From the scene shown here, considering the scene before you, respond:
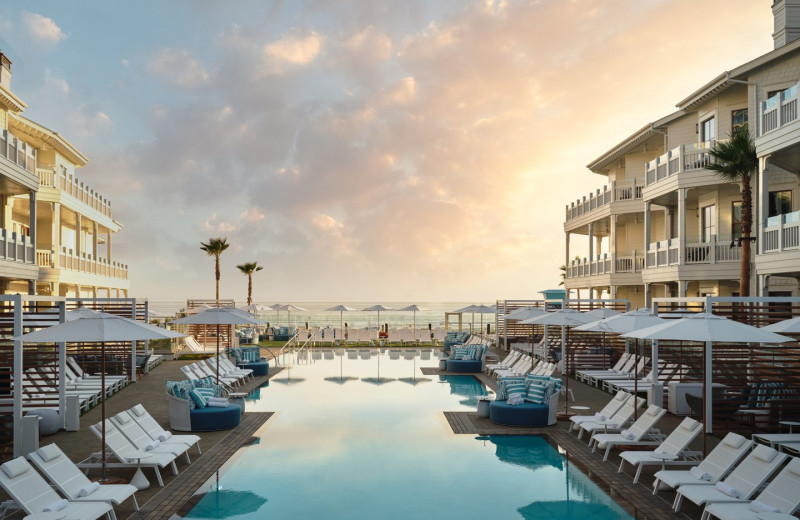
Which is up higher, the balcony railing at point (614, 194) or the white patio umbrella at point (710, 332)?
the balcony railing at point (614, 194)

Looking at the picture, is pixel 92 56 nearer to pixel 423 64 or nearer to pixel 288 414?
pixel 423 64

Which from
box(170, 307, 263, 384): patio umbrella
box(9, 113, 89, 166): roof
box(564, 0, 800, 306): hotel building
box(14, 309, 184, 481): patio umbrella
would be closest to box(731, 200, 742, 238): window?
box(564, 0, 800, 306): hotel building

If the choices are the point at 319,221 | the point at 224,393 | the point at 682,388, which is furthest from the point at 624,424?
the point at 319,221

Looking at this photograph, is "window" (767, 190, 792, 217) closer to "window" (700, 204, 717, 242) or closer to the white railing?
"window" (700, 204, 717, 242)

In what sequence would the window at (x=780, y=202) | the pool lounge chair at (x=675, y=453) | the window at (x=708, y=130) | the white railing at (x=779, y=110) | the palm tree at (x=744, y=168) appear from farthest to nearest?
the window at (x=708, y=130), the window at (x=780, y=202), the palm tree at (x=744, y=168), the white railing at (x=779, y=110), the pool lounge chair at (x=675, y=453)

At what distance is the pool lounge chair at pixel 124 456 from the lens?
9102 millimetres

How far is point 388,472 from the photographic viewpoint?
10344mm

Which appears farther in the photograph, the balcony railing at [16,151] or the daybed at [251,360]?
the daybed at [251,360]

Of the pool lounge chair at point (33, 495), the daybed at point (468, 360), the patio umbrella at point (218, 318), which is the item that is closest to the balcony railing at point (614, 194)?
the daybed at point (468, 360)

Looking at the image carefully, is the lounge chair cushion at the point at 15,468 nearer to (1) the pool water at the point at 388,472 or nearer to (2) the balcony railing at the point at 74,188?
(1) the pool water at the point at 388,472

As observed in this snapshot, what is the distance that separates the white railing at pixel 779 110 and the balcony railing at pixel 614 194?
1278 cm

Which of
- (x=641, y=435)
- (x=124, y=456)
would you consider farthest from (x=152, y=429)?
(x=641, y=435)

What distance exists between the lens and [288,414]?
15305 mm

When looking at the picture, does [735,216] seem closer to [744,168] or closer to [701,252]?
[701,252]
